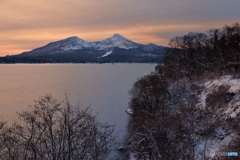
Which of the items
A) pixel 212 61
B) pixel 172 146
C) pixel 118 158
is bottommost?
pixel 118 158

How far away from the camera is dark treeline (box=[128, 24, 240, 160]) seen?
22156mm

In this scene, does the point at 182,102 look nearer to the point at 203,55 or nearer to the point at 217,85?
the point at 217,85

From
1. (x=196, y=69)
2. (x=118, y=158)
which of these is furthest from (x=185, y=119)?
(x=196, y=69)

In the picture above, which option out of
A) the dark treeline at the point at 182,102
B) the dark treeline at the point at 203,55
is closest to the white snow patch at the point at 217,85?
the dark treeline at the point at 182,102

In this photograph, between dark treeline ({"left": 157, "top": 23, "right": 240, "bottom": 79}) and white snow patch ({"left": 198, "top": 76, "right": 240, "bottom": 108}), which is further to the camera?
dark treeline ({"left": 157, "top": 23, "right": 240, "bottom": 79})

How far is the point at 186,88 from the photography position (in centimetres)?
4325

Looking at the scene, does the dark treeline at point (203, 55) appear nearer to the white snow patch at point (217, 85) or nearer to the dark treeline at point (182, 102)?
the dark treeline at point (182, 102)

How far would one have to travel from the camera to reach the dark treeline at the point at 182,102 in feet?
72.7

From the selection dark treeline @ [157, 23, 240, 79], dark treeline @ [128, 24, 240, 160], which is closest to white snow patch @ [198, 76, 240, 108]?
dark treeline @ [128, 24, 240, 160]

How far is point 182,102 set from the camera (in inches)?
1404

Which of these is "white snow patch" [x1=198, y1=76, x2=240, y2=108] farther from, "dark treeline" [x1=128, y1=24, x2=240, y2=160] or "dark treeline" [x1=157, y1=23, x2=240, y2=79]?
"dark treeline" [x1=157, y1=23, x2=240, y2=79]

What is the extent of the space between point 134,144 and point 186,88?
18279 millimetres

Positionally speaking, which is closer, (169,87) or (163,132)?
(163,132)

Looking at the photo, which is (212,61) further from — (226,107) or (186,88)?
(226,107)
